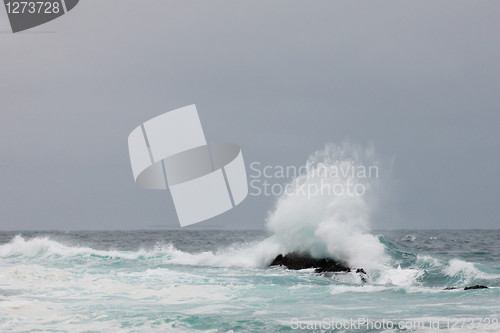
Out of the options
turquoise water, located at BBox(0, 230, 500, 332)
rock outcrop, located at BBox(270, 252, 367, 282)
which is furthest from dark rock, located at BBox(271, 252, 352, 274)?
turquoise water, located at BBox(0, 230, 500, 332)

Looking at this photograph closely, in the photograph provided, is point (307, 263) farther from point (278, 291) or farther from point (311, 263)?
point (278, 291)

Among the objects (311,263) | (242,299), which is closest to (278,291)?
(242,299)

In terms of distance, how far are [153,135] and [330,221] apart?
26.1 ft

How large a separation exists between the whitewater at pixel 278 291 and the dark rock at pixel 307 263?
354mm

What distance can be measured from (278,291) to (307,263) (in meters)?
6.27

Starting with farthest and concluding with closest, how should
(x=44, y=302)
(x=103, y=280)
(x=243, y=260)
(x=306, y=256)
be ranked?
(x=243, y=260) < (x=306, y=256) < (x=103, y=280) < (x=44, y=302)

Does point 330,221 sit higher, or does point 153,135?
point 153,135

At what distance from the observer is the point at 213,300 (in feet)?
Result: 46.3

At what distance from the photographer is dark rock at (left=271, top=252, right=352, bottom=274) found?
20.2m

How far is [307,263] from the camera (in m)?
21.8

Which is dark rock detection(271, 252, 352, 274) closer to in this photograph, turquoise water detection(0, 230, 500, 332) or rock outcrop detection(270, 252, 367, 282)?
rock outcrop detection(270, 252, 367, 282)

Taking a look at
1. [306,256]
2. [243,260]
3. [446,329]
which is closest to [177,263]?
[243,260]

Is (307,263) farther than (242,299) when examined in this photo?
Yes

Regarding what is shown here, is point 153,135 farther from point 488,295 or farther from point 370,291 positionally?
point 488,295
